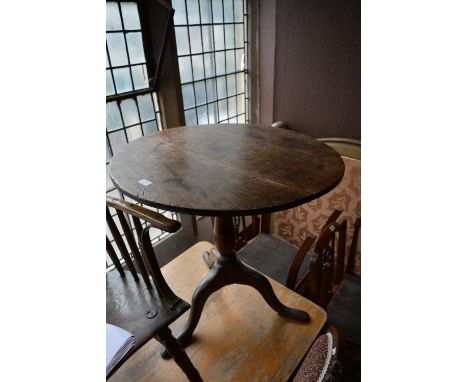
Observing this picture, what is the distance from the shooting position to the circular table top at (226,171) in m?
0.87

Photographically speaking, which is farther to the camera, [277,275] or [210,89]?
[210,89]

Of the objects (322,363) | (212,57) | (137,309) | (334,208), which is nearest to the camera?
(322,363)

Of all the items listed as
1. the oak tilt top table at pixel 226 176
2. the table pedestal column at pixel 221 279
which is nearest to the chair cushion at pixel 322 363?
the oak tilt top table at pixel 226 176

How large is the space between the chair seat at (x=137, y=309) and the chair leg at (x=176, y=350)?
0.15 feet

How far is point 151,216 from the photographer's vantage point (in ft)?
3.02

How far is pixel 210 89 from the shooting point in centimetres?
237

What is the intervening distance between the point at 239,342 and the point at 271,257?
606 millimetres

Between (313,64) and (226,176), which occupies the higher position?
(313,64)

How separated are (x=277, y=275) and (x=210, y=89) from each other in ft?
4.93

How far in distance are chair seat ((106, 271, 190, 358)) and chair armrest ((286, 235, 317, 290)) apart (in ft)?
2.02

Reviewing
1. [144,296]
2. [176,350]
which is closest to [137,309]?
[144,296]

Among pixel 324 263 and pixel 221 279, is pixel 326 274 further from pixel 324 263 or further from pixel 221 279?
pixel 221 279

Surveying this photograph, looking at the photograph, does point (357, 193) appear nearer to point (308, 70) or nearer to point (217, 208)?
point (308, 70)

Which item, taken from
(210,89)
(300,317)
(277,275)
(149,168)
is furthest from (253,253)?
(210,89)
